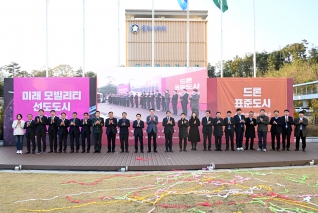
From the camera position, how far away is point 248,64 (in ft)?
126

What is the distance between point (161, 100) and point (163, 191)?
7.03m

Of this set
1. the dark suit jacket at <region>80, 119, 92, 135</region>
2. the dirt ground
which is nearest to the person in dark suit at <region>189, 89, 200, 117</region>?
the dark suit jacket at <region>80, 119, 92, 135</region>

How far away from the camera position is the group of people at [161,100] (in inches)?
465

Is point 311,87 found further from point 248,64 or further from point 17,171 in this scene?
point 17,171

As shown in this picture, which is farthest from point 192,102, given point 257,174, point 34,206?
point 34,206

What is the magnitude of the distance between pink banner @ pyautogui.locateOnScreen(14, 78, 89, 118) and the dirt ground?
499cm

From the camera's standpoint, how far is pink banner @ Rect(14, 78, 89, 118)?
38.1ft

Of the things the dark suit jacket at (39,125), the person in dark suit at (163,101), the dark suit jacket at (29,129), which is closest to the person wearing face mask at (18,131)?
the dark suit jacket at (29,129)

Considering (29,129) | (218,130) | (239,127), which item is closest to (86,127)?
(29,129)

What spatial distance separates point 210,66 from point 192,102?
27332mm

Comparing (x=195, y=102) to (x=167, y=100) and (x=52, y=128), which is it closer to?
(x=167, y=100)

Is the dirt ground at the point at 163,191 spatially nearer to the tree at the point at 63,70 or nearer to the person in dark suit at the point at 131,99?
the person in dark suit at the point at 131,99

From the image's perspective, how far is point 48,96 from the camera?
11.7 meters

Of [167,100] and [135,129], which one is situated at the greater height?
[167,100]
